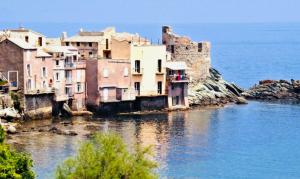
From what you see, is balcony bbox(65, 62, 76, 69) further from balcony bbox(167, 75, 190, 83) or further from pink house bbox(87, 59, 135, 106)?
balcony bbox(167, 75, 190, 83)

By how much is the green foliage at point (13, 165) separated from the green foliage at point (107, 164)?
1605 millimetres

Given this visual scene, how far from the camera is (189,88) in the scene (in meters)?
101

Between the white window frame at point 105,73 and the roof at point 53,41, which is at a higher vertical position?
the roof at point 53,41

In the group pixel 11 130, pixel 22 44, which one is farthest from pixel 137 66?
pixel 11 130

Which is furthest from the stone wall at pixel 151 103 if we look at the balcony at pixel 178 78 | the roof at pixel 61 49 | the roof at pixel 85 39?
the roof at pixel 61 49

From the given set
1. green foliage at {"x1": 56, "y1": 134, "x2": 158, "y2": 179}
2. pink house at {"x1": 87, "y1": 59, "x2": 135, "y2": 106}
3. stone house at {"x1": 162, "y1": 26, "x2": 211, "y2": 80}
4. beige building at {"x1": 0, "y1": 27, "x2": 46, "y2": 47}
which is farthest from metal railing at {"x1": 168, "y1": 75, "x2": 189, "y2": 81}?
green foliage at {"x1": 56, "y1": 134, "x2": 158, "y2": 179}

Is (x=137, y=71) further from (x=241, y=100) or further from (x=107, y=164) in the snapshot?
(x=107, y=164)

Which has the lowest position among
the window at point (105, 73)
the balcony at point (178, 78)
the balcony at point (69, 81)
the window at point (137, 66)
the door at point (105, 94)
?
the door at point (105, 94)

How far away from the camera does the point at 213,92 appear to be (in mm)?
102250

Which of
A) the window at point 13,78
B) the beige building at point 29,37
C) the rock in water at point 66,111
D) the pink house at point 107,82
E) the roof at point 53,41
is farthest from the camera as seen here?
the roof at point 53,41

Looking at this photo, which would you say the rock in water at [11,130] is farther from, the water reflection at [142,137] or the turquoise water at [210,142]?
the turquoise water at [210,142]

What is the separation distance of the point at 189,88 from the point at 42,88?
777 inches

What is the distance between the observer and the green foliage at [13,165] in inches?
1781

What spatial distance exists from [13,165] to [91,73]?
146 feet
